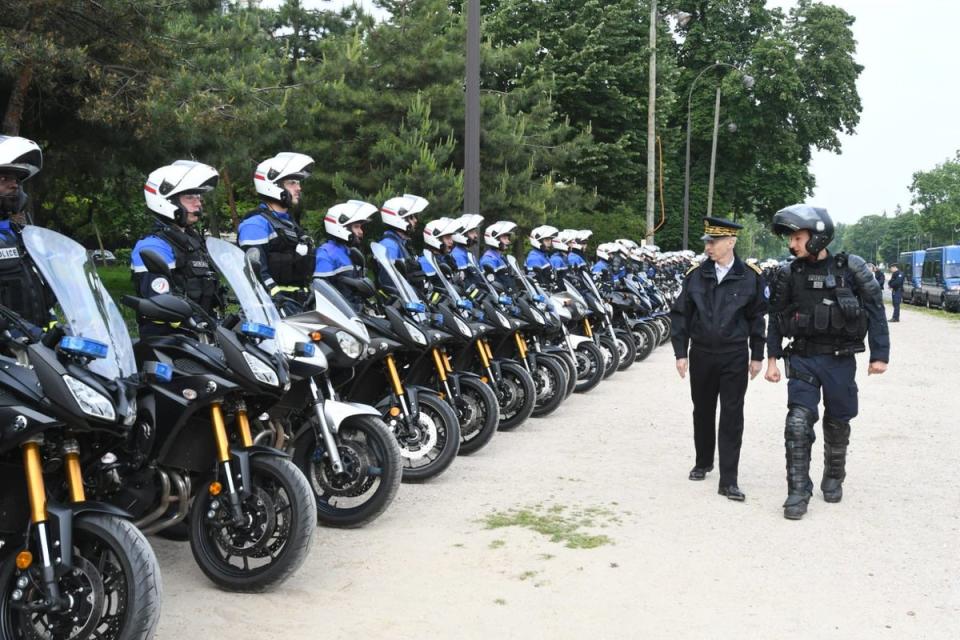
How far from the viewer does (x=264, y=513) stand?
177 inches

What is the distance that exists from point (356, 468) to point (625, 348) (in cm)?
900

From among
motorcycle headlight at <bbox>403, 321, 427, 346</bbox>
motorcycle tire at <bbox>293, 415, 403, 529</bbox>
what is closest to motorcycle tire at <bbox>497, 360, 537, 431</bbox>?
motorcycle headlight at <bbox>403, 321, 427, 346</bbox>

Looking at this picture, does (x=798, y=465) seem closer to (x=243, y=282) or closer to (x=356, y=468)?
(x=356, y=468)

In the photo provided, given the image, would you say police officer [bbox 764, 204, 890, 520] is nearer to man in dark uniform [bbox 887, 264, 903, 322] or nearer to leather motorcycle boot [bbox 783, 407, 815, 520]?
leather motorcycle boot [bbox 783, 407, 815, 520]

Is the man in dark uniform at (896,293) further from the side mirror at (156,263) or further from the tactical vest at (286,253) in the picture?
the side mirror at (156,263)

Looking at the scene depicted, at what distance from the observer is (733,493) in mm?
6582

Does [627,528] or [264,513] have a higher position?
[264,513]

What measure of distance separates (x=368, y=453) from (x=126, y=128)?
9623mm

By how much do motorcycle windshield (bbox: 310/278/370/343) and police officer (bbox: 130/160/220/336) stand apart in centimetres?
75

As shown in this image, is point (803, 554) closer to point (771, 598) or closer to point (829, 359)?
point (771, 598)

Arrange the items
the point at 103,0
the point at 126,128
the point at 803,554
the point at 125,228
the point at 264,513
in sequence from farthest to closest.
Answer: the point at 125,228
the point at 126,128
the point at 103,0
the point at 803,554
the point at 264,513

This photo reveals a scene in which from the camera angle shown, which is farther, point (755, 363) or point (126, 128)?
point (126, 128)

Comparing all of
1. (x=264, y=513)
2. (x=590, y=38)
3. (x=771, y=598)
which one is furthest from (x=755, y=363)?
(x=590, y=38)

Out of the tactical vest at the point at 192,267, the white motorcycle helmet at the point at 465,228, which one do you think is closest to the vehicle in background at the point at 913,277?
the white motorcycle helmet at the point at 465,228
